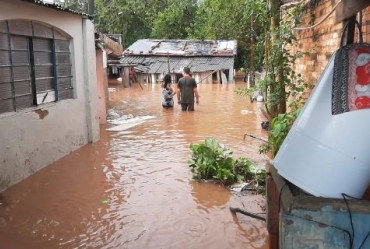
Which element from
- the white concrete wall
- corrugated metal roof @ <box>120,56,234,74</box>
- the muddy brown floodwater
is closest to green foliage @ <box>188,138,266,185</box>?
the muddy brown floodwater

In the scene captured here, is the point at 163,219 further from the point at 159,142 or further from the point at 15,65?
the point at 159,142

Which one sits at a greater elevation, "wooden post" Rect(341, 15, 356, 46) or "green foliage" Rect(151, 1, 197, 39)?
"green foliage" Rect(151, 1, 197, 39)

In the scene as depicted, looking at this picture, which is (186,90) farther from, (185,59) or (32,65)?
(185,59)

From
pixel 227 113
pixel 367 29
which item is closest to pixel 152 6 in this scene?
pixel 227 113

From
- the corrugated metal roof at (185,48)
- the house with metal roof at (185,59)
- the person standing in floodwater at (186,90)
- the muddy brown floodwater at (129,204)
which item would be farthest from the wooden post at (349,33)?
the corrugated metal roof at (185,48)

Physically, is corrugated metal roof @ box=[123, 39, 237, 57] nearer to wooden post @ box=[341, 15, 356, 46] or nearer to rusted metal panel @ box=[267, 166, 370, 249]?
wooden post @ box=[341, 15, 356, 46]

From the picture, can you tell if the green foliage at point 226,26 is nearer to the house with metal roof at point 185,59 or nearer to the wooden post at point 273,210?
the house with metal roof at point 185,59

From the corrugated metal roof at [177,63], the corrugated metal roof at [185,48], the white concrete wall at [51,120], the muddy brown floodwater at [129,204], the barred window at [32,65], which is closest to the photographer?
the muddy brown floodwater at [129,204]

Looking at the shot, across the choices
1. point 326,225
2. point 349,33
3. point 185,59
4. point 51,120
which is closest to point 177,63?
point 185,59

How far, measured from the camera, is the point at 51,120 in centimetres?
718

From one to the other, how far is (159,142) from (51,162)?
8.54 ft

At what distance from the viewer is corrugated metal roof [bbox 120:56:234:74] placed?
86.3 ft

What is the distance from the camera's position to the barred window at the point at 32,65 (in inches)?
235

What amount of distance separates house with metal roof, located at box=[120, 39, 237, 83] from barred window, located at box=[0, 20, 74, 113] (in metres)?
17.9
